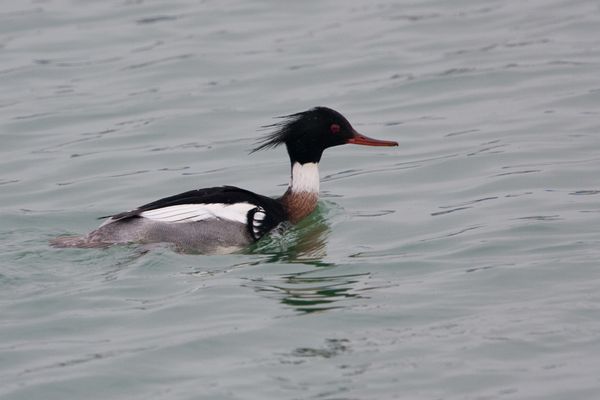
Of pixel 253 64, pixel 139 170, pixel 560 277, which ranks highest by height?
pixel 253 64

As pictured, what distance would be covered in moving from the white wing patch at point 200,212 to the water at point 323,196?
0.35 meters

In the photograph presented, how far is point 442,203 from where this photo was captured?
12.3 m

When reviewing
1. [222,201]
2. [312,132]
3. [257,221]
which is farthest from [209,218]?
[312,132]

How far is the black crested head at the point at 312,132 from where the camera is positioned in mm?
11977

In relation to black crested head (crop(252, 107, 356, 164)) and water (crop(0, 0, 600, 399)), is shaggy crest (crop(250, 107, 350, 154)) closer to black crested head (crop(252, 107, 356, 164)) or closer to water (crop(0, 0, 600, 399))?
black crested head (crop(252, 107, 356, 164))

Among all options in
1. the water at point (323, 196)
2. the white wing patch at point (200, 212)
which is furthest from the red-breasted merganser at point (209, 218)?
the water at point (323, 196)

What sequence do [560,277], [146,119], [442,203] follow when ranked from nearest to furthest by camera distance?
1. [560,277]
2. [442,203]
3. [146,119]

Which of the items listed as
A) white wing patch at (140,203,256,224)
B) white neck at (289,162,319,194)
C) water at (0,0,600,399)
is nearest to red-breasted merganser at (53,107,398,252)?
white wing patch at (140,203,256,224)

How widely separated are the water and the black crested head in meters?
0.69

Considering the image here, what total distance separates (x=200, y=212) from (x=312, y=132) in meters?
1.51

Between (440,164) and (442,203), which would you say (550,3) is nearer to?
(440,164)

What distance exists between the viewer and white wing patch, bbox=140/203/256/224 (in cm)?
1109

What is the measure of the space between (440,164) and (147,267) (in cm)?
427

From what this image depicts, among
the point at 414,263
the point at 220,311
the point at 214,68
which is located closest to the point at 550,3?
the point at 214,68
